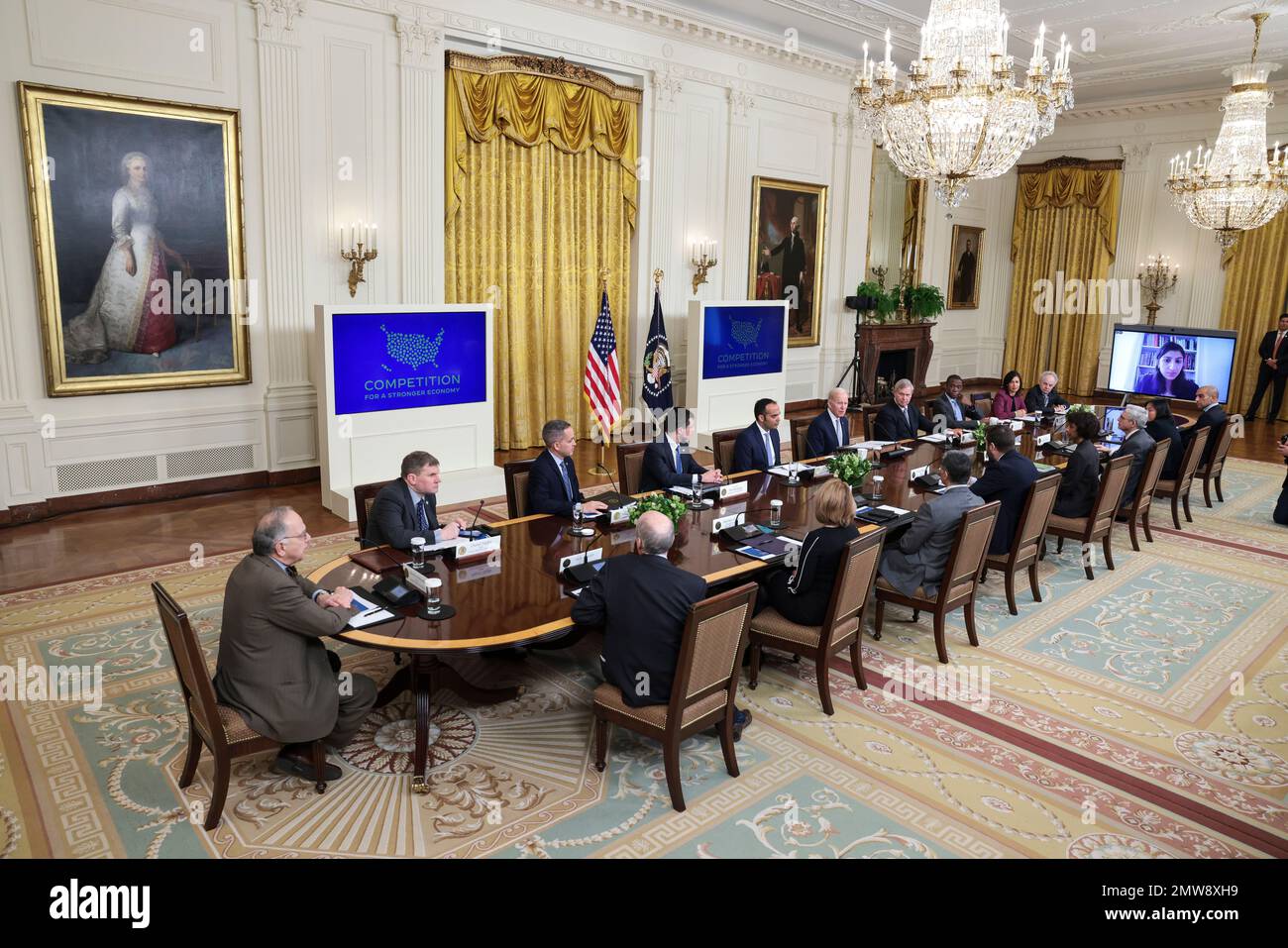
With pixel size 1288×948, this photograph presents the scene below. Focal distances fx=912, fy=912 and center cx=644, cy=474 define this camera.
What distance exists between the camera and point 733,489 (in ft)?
20.6

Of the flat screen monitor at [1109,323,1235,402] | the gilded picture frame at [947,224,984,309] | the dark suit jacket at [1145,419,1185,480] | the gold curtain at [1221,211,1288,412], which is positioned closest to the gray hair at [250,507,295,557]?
the dark suit jacket at [1145,419,1185,480]

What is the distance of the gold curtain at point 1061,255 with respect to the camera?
16375 millimetres

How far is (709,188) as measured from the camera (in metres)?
12.3

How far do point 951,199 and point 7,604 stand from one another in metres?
7.49

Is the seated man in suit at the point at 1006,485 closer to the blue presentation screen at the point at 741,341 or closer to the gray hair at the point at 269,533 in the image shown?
the gray hair at the point at 269,533

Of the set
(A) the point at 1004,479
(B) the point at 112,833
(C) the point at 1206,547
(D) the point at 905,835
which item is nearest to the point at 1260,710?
(A) the point at 1004,479

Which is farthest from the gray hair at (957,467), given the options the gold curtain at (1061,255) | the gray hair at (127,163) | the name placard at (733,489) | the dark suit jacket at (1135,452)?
the gold curtain at (1061,255)

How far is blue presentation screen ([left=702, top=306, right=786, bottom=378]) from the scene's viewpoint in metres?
12.0

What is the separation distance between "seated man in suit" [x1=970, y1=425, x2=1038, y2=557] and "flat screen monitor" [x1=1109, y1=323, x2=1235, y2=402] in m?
10.7

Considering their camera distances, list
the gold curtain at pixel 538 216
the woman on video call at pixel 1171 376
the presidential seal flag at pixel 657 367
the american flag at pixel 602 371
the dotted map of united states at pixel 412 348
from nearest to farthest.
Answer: the dotted map of united states at pixel 412 348 → the gold curtain at pixel 538 216 → the american flag at pixel 602 371 → the presidential seal flag at pixel 657 367 → the woman on video call at pixel 1171 376

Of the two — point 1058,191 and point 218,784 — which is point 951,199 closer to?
point 218,784

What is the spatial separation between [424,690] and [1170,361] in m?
15.4

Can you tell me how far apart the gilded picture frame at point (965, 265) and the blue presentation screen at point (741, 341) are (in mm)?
5702

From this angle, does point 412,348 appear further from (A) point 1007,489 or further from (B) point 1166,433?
(B) point 1166,433
